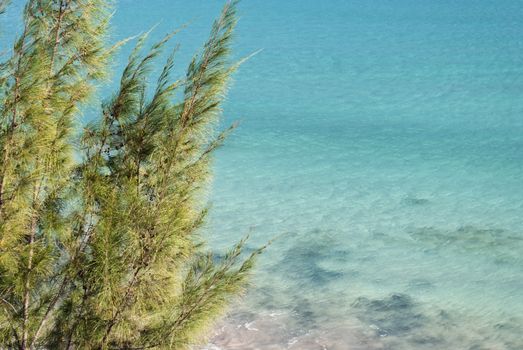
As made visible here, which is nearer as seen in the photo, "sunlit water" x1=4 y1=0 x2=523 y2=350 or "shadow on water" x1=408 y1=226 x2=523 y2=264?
"sunlit water" x1=4 y1=0 x2=523 y2=350

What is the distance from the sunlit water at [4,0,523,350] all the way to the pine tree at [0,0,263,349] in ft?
6.66

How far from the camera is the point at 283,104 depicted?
1321cm

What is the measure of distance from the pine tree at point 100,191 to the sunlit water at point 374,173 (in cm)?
203

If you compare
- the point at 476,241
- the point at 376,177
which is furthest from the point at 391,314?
the point at 376,177

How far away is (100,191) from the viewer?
3.58 meters

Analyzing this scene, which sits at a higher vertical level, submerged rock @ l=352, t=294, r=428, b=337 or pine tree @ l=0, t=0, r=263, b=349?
pine tree @ l=0, t=0, r=263, b=349

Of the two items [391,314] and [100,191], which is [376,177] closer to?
[391,314]

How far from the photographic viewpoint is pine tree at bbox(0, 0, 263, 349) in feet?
11.3

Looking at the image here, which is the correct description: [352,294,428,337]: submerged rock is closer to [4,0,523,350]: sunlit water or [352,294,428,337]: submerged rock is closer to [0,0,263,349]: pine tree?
[4,0,523,350]: sunlit water

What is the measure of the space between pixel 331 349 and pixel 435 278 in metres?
1.80

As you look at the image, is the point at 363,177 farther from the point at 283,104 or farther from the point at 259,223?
the point at 283,104

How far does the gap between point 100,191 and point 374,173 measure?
7.31 meters

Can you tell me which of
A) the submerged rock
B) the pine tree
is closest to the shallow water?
the submerged rock

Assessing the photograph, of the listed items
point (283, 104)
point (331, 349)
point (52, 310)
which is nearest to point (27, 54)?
point (52, 310)
